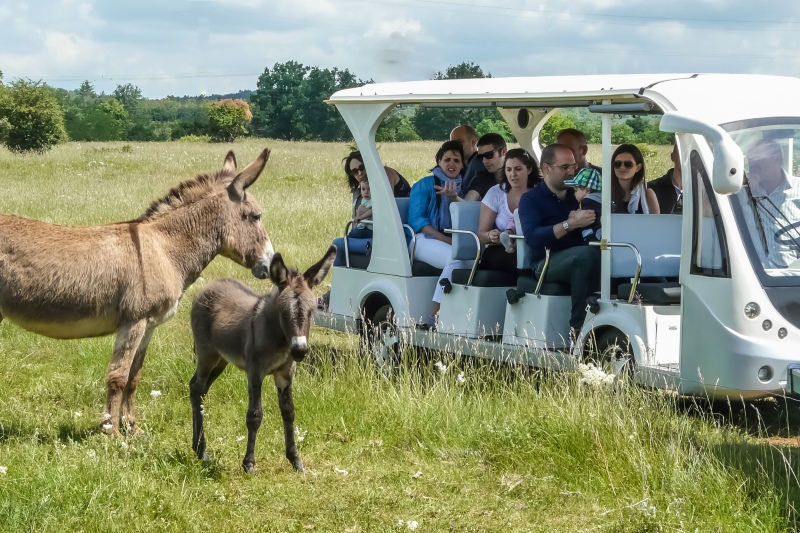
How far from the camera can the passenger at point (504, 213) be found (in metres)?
8.84

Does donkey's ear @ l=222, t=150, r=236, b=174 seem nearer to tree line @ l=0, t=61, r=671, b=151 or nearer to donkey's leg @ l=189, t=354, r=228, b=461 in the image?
donkey's leg @ l=189, t=354, r=228, b=461

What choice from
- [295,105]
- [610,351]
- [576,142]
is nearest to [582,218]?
[610,351]

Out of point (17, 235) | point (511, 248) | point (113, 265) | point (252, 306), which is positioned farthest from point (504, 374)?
point (17, 235)

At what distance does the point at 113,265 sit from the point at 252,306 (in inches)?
42.0

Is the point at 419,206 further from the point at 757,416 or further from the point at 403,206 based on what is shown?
the point at 757,416

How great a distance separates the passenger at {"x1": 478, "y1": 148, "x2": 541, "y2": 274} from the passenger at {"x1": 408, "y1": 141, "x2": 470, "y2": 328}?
0.26 metres

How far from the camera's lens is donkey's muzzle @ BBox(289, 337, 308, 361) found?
5.69 meters

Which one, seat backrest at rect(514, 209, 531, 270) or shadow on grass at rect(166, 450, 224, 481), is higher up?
seat backrest at rect(514, 209, 531, 270)

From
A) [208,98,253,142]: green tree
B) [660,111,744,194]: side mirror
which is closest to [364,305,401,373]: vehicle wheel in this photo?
[660,111,744,194]: side mirror

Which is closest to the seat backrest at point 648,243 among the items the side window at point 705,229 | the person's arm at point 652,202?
the person's arm at point 652,202

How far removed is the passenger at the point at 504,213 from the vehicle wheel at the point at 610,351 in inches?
53.1

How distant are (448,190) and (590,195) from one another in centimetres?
192

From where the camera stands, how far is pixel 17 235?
6.88 metres

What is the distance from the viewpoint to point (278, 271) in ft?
19.7
